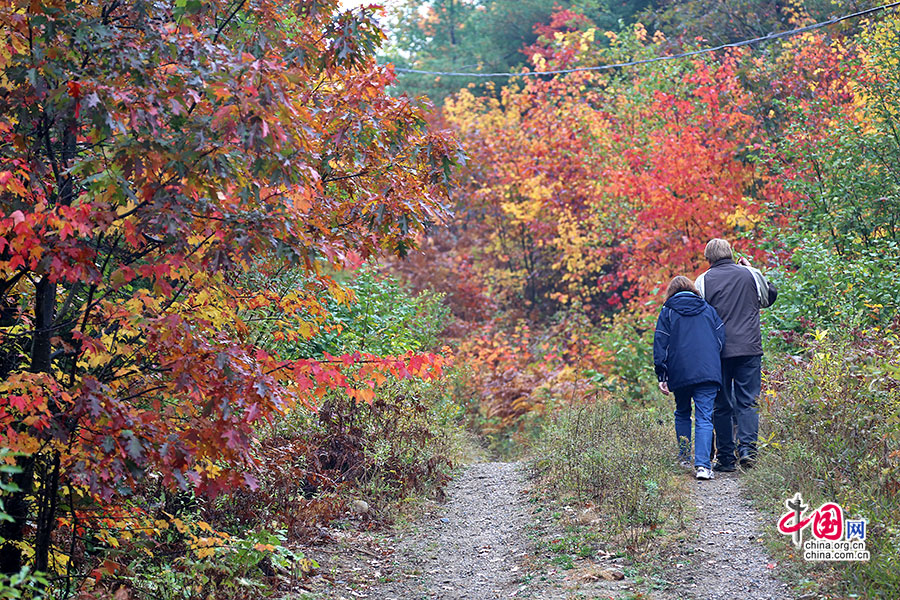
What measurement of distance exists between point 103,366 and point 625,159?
507 inches

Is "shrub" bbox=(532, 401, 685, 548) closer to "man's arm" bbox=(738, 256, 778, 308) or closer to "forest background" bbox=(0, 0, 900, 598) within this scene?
"forest background" bbox=(0, 0, 900, 598)

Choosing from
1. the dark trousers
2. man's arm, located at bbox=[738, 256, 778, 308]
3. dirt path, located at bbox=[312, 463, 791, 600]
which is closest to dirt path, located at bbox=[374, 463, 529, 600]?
dirt path, located at bbox=[312, 463, 791, 600]

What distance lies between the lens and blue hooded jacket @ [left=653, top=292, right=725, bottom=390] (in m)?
7.34

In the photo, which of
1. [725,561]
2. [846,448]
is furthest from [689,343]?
[725,561]

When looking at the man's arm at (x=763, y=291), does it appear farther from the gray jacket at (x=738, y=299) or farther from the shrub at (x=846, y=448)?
the shrub at (x=846, y=448)

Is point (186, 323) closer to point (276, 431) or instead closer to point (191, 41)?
point (191, 41)

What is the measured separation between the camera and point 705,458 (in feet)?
24.1

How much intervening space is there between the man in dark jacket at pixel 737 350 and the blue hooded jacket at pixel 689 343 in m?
0.16

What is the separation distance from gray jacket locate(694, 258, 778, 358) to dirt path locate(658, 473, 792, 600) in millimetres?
1487

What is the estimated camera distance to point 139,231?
3900mm

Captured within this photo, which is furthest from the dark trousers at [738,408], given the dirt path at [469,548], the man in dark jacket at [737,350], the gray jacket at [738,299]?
the dirt path at [469,548]

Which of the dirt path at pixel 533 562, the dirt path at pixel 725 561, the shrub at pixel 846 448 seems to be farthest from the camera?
the dirt path at pixel 533 562

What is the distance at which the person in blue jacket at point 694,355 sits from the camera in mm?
7336

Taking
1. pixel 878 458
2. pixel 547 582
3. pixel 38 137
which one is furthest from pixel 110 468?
pixel 878 458
